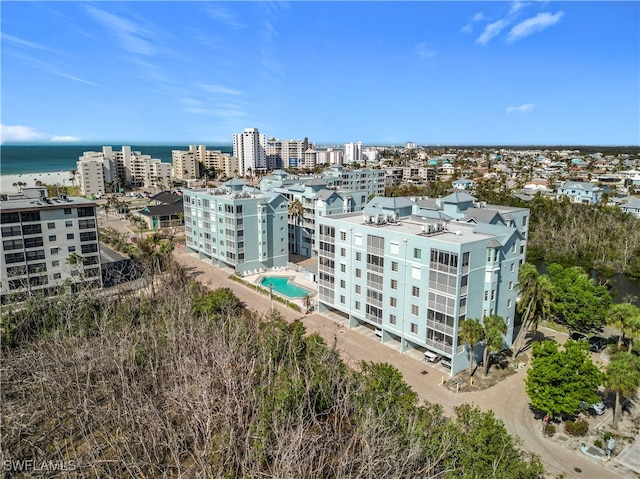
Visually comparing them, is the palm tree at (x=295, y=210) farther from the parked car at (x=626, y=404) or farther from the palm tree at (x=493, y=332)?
the parked car at (x=626, y=404)

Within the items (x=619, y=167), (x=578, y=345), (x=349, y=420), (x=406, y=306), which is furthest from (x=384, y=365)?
(x=619, y=167)

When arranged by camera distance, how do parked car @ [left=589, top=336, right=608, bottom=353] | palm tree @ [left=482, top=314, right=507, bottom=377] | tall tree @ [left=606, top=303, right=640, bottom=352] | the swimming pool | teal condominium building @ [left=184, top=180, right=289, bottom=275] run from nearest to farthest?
palm tree @ [left=482, top=314, right=507, bottom=377]
tall tree @ [left=606, top=303, right=640, bottom=352]
parked car @ [left=589, top=336, right=608, bottom=353]
the swimming pool
teal condominium building @ [left=184, top=180, right=289, bottom=275]

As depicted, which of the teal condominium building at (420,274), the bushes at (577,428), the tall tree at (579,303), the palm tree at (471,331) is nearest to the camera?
the bushes at (577,428)

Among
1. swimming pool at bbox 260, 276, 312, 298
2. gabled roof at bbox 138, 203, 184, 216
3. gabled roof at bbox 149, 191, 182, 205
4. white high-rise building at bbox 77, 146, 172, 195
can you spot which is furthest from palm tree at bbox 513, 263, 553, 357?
white high-rise building at bbox 77, 146, 172, 195

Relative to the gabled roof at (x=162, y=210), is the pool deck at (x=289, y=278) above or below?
below

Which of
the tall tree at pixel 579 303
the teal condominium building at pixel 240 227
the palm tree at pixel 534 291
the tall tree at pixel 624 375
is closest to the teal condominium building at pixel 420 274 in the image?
the palm tree at pixel 534 291

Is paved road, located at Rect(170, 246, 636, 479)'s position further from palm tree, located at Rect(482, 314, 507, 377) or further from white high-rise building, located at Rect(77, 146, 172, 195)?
white high-rise building, located at Rect(77, 146, 172, 195)

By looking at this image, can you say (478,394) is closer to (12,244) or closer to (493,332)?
(493,332)
